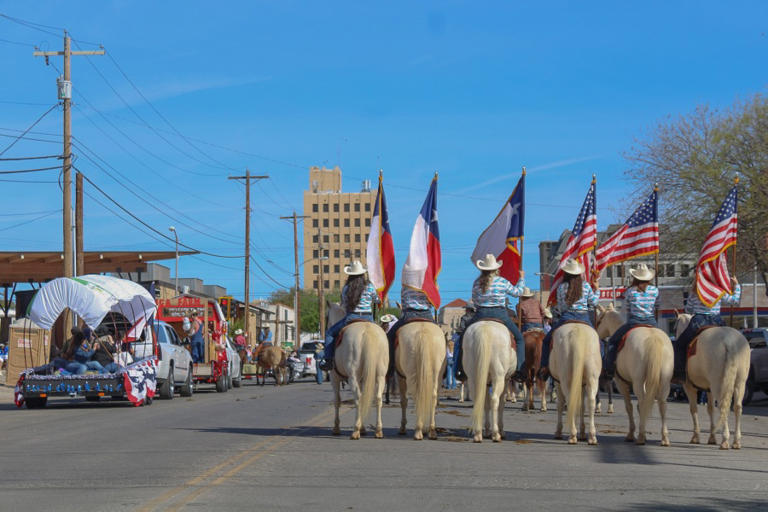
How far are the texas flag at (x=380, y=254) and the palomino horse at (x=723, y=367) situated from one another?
5.22 meters

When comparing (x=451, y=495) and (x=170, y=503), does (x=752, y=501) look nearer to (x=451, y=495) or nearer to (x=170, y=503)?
(x=451, y=495)

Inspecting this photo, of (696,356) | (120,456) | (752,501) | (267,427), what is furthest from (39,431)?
(752,501)

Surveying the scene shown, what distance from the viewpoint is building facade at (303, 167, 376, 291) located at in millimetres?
171250

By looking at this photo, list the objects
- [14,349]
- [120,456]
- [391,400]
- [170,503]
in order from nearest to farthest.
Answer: [170,503]
[120,456]
[391,400]
[14,349]

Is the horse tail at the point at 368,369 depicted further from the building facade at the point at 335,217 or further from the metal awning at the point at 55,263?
the building facade at the point at 335,217

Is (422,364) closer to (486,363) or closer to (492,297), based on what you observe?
(486,363)

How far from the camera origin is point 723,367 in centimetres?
1359

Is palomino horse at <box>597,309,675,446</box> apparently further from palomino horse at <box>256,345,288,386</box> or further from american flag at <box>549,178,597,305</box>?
palomino horse at <box>256,345,288,386</box>

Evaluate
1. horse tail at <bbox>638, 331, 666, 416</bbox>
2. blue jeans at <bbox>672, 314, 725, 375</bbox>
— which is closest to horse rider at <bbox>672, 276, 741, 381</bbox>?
blue jeans at <bbox>672, 314, 725, 375</bbox>

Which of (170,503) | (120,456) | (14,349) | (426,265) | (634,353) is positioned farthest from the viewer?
(14,349)

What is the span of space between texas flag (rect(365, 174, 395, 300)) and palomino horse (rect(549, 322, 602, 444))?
3934 millimetres

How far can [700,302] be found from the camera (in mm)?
14430

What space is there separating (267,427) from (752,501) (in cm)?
→ 918

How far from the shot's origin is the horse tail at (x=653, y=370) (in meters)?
13.6
